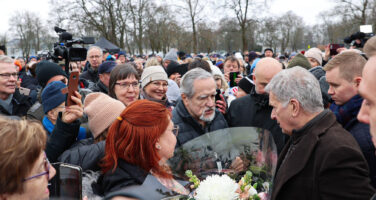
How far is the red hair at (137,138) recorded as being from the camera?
6.42 ft

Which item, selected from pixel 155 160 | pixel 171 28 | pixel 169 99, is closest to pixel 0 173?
pixel 155 160

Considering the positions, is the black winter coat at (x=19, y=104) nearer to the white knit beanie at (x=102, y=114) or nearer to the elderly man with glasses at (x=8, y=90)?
the elderly man with glasses at (x=8, y=90)

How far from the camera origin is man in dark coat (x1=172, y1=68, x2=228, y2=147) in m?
3.15

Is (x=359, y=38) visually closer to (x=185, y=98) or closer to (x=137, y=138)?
(x=185, y=98)

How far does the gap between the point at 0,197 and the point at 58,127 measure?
1035mm

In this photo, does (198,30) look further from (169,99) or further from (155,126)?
(155,126)

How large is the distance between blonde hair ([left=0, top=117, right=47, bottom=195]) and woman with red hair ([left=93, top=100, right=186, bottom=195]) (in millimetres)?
439

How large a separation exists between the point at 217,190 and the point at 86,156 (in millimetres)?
1065

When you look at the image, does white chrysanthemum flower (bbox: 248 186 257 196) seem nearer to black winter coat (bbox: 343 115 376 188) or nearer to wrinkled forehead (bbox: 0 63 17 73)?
black winter coat (bbox: 343 115 376 188)

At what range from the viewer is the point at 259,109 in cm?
364

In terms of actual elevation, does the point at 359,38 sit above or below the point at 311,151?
above

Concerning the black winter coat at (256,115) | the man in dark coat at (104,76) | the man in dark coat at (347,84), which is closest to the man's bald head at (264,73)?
the black winter coat at (256,115)

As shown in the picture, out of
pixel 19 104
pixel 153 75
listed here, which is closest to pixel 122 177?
pixel 153 75

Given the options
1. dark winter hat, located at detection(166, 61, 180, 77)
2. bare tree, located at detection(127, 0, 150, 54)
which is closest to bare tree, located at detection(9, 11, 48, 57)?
bare tree, located at detection(127, 0, 150, 54)
